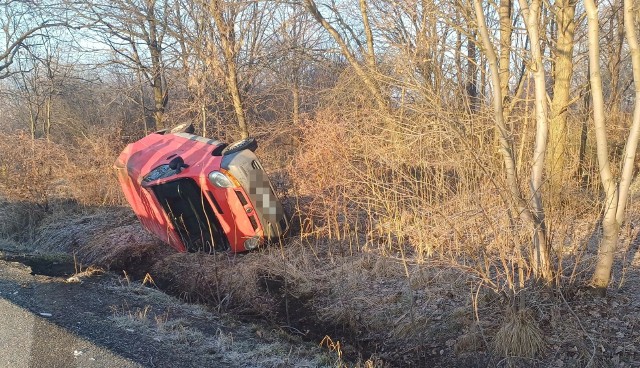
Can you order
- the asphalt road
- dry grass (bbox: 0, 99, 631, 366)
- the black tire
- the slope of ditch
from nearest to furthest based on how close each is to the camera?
the asphalt road < the slope of ditch < dry grass (bbox: 0, 99, 631, 366) < the black tire

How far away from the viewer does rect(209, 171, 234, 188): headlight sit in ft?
24.5

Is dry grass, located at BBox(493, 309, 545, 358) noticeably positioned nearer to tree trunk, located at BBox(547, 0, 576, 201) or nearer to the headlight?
tree trunk, located at BBox(547, 0, 576, 201)

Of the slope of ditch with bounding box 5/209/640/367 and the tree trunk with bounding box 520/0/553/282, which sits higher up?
the tree trunk with bounding box 520/0/553/282

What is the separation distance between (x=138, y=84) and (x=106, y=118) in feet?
15.5

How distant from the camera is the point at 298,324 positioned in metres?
6.52

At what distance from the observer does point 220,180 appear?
7480 mm

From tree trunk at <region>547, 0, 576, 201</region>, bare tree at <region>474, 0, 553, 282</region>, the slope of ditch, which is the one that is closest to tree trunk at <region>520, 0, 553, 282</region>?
bare tree at <region>474, 0, 553, 282</region>

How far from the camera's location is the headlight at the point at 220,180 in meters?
7.48

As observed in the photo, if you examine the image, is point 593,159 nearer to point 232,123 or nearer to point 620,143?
point 620,143

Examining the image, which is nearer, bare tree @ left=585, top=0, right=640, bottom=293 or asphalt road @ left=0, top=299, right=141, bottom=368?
asphalt road @ left=0, top=299, right=141, bottom=368

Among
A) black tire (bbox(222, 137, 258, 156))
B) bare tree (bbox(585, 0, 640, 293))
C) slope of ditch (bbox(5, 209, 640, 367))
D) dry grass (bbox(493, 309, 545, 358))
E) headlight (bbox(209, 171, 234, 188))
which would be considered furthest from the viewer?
black tire (bbox(222, 137, 258, 156))

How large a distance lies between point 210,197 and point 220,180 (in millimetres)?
334

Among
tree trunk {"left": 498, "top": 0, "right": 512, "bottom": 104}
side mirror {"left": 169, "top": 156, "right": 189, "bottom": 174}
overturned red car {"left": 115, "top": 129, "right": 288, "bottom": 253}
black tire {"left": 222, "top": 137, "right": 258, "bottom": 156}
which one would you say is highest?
tree trunk {"left": 498, "top": 0, "right": 512, "bottom": 104}

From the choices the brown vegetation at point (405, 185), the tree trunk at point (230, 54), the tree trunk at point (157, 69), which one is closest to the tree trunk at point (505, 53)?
the brown vegetation at point (405, 185)
